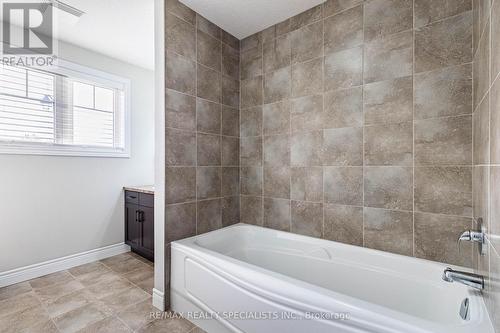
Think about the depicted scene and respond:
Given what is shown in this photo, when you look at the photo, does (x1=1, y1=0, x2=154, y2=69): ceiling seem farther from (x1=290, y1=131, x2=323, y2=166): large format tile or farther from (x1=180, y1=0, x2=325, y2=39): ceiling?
(x1=290, y1=131, x2=323, y2=166): large format tile

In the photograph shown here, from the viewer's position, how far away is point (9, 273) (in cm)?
224

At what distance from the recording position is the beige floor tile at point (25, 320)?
1.66m

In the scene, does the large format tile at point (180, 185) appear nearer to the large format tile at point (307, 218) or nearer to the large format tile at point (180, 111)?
the large format tile at point (180, 111)

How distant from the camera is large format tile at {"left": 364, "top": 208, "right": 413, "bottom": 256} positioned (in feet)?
5.30

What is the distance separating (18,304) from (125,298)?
85 cm

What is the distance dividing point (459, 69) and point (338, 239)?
55.8 inches

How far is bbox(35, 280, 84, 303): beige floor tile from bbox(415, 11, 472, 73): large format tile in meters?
3.38

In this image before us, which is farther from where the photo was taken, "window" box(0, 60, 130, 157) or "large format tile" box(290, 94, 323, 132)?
"window" box(0, 60, 130, 157)

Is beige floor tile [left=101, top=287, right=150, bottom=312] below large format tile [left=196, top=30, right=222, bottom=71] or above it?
below

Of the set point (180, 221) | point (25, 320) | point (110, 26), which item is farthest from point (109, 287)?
point (110, 26)

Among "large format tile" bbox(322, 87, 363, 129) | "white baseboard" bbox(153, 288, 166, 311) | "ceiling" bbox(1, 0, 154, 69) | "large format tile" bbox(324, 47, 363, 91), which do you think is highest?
"ceiling" bbox(1, 0, 154, 69)

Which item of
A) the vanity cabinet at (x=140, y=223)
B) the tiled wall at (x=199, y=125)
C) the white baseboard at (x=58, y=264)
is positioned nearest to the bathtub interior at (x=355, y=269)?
the tiled wall at (x=199, y=125)

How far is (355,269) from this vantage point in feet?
5.62

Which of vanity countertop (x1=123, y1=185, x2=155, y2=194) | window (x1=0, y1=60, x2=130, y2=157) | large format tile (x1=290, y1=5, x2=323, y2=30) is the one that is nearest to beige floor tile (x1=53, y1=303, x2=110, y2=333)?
vanity countertop (x1=123, y1=185, x2=155, y2=194)
